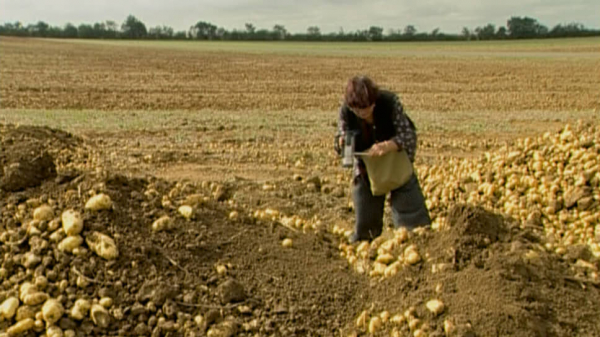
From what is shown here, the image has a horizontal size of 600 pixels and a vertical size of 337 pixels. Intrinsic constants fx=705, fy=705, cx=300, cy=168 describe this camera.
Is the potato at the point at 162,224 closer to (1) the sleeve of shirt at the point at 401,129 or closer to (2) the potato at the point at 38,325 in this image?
(2) the potato at the point at 38,325

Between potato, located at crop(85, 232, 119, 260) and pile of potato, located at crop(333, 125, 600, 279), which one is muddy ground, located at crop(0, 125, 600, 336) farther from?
pile of potato, located at crop(333, 125, 600, 279)

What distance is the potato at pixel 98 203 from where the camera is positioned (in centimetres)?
439

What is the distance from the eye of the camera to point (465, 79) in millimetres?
21562

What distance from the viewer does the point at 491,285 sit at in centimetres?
379

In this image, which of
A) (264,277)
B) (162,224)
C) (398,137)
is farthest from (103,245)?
(398,137)

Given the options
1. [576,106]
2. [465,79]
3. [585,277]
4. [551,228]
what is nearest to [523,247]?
[585,277]

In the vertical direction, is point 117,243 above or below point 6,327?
above

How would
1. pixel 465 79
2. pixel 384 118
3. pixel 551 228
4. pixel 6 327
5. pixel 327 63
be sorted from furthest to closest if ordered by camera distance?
pixel 327 63
pixel 465 79
pixel 551 228
pixel 384 118
pixel 6 327

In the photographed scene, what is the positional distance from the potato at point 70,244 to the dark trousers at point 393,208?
6.91 ft

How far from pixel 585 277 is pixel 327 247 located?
1.64 metres

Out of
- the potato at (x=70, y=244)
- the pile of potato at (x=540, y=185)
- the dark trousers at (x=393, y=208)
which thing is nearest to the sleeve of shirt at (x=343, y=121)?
the dark trousers at (x=393, y=208)

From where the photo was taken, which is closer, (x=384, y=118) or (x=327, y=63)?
(x=384, y=118)

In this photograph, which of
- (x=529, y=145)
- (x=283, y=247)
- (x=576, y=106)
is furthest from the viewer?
(x=576, y=106)

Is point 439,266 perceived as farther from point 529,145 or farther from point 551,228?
point 529,145
